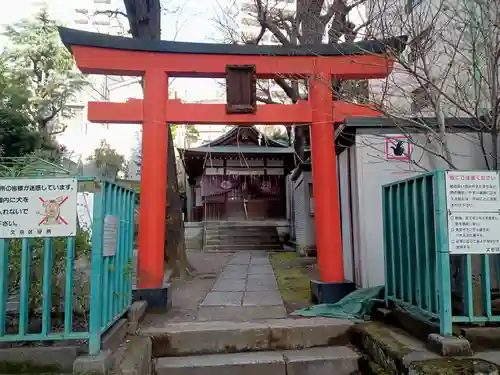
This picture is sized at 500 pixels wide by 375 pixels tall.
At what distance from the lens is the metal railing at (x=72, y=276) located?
3.21 meters

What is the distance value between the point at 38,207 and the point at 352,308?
384 cm

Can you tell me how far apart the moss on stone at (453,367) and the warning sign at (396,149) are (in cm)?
333

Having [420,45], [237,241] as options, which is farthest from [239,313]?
[237,241]

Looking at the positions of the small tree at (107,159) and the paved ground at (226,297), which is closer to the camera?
the paved ground at (226,297)

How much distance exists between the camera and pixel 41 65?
20.8m

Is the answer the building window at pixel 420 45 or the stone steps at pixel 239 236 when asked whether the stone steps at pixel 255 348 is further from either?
the stone steps at pixel 239 236

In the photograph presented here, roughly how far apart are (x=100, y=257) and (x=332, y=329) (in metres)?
2.73

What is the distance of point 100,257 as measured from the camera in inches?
129

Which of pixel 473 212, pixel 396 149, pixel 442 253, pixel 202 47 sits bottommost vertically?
pixel 442 253

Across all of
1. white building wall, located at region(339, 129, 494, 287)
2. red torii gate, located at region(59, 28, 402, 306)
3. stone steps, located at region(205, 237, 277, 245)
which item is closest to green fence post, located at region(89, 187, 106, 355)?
red torii gate, located at region(59, 28, 402, 306)

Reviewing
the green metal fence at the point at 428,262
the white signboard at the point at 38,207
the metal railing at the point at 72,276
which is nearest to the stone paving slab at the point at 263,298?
the green metal fence at the point at 428,262

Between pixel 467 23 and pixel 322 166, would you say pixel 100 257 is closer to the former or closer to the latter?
pixel 322 166

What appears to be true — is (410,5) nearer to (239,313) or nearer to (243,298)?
(239,313)

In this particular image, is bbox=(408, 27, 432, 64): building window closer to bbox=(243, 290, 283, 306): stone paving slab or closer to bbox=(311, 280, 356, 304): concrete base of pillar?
bbox=(311, 280, 356, 304): concrete base of pillar
